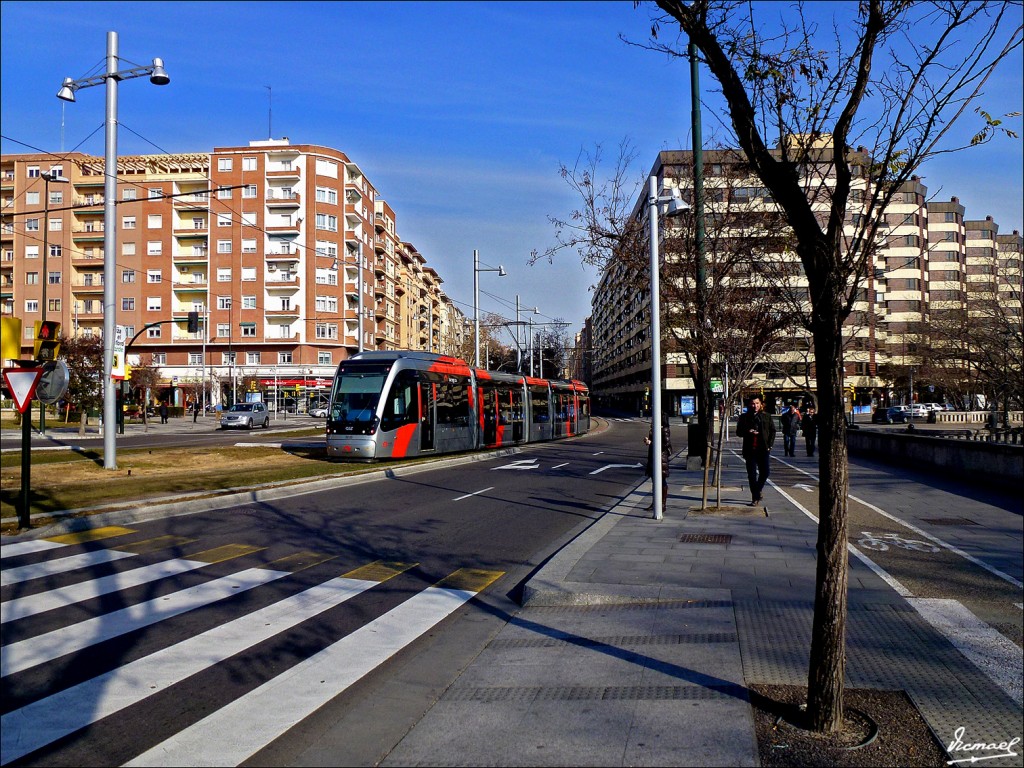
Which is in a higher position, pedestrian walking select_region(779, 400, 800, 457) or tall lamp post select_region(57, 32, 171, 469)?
tall lamp post select_region(57, 32, 171, 469)

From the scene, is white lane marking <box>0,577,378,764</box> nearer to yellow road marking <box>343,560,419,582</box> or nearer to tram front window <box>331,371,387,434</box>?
yellow road marking <box>343,560,419,582</box>

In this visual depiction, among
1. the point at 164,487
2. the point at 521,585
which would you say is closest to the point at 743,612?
the point at 521,585

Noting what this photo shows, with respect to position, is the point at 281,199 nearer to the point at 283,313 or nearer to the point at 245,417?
the point at 283,313

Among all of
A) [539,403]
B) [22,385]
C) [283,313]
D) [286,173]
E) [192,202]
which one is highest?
[286,173]

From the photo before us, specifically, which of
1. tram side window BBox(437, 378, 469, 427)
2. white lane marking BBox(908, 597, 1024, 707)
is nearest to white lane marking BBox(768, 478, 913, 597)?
white lane marking BBox(908, 597, 1024, 707)

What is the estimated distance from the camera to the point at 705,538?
10.2m

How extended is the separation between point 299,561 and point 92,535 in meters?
3.39

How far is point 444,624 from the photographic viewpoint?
22.0 feet

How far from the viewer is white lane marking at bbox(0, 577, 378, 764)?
4.40 m

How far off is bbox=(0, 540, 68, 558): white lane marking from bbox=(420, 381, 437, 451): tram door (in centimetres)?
1460

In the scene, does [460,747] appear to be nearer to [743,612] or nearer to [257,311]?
[743,612]

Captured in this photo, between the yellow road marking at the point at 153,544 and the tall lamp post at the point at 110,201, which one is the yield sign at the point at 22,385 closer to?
the yellow road marking at the point at 153,544

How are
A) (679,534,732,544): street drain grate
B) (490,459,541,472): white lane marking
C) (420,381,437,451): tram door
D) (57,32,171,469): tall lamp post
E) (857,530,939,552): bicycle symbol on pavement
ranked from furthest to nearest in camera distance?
1. (420,381,437,451): tram door
2. (490,459,541,472): white lane marking
3. (57,32,171,469): tall lamp post
4. (679,534,732,544): street drain grate
5. (857,530,939,552): bicycle symbol on pavement

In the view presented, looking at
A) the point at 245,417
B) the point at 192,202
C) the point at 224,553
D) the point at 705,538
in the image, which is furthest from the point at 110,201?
the point at 192,202
